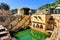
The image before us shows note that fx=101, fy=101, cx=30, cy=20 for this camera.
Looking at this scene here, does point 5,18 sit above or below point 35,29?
above

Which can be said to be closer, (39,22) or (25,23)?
(39,22)

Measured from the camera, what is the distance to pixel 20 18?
666 inches

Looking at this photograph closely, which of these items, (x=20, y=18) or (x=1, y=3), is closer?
(x=20, y=18)

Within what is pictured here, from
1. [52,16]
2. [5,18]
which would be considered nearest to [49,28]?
[52,16]

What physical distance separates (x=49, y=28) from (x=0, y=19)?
880cm

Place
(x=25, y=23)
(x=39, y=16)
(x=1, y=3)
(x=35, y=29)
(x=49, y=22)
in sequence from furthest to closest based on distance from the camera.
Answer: (x=1, y=3) < (x=25, y=23) < (x=35, y=29) < (x=39, y=16) < (x=49, y=22)

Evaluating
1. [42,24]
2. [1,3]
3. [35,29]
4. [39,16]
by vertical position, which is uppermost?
[1,3]

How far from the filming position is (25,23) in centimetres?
1691

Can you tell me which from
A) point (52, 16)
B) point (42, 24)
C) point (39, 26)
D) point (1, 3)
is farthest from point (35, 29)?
point (1, 3)

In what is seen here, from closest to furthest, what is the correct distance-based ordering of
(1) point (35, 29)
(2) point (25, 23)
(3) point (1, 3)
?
1. (1) point (35, 29)
2. (2) point (25, 23)
3. (3) point (1, 3)

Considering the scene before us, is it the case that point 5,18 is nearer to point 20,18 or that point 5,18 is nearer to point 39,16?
point 20,18

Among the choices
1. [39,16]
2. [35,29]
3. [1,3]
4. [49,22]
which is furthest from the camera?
[1,3]

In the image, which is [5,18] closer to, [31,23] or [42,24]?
[31,23]

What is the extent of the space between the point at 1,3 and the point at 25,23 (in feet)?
70.7
